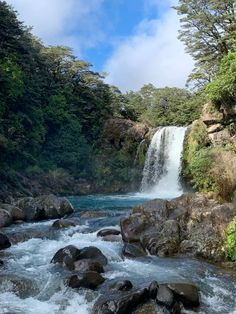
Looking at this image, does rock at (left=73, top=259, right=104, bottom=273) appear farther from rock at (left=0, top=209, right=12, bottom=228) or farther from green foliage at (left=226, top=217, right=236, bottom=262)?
rock at (left=0, top=209, right=12, bottom=228)

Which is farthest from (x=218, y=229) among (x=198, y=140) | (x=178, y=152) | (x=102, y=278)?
(x=178, y=152)

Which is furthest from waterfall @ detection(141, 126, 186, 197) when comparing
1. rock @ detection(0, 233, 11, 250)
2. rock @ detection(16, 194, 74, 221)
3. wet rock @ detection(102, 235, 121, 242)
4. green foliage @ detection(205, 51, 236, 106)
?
rock @ detection(0, 233, 11, 250)

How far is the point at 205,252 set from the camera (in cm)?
1477

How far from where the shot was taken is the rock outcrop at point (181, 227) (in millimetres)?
15047

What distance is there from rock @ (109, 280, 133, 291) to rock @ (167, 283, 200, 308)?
1158 mm

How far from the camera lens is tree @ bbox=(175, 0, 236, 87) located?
1209 inches

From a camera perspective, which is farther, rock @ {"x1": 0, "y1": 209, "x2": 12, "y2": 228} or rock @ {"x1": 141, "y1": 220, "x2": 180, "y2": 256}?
rock @ {"x1": 0, "y1": 209, "x2": 12, "y2": 228}

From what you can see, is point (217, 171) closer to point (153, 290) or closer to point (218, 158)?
point (218, 158)

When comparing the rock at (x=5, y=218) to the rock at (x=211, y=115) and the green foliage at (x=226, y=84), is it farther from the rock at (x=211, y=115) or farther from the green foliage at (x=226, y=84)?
the rock at (x=211, y=115)

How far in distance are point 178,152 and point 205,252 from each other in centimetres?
2197

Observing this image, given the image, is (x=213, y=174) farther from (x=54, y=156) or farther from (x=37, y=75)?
(x=37, y=75)

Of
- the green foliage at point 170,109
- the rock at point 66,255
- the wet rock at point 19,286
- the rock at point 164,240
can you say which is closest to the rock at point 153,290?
the wet rock at point 19,286

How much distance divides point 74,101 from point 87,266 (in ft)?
114

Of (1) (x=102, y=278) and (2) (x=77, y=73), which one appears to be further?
(2) (x=77, y=73)
